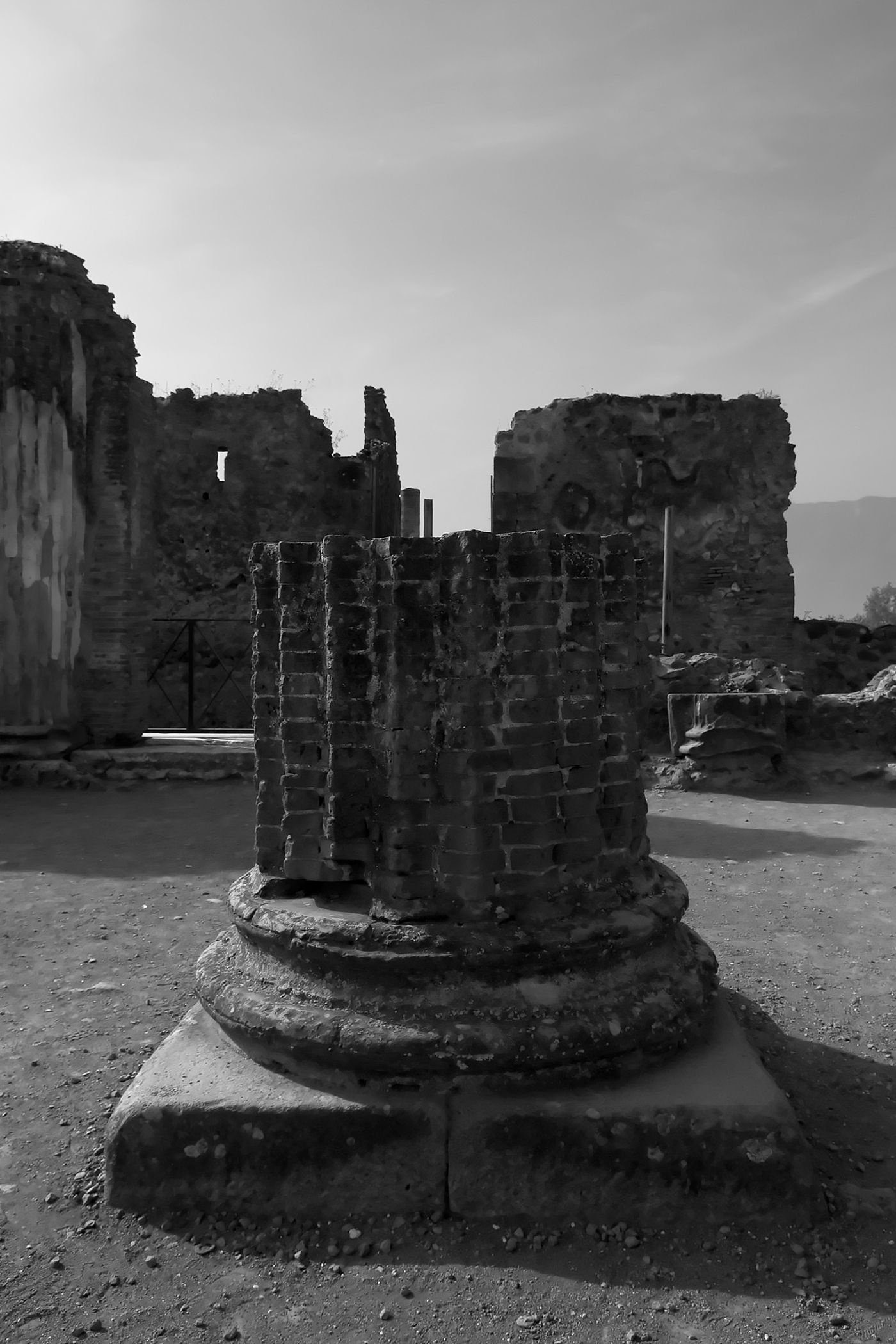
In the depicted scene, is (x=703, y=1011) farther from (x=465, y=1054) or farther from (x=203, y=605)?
(x=203, y=605)

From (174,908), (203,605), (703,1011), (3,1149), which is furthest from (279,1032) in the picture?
(203,605)

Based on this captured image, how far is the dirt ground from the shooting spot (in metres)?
1.84

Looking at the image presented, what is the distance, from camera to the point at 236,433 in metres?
15.5

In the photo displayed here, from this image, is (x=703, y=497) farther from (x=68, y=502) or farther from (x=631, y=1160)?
→ (x=631, y=1160)

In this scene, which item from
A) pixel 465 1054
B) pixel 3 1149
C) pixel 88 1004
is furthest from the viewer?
pixel 88 1004

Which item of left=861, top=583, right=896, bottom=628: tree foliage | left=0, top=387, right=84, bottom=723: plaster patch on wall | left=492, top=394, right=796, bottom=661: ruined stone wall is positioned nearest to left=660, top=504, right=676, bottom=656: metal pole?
left=492, top=394, right=796, bottom=661: ruined stone wall

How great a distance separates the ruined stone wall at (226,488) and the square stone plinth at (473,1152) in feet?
44.7

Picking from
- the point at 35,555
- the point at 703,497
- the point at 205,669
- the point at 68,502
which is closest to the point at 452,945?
the point at 35,555

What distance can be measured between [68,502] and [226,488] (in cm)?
724

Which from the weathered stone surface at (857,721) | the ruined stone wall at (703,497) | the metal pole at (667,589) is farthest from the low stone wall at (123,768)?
the metal pole at (667,589)

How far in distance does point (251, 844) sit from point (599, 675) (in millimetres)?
3771

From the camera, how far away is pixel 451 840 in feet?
8.12

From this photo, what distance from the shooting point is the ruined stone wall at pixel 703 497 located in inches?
520

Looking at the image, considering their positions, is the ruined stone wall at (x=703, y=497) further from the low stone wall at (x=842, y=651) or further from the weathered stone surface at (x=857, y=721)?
the weathered stone surface at (x=857, y=721)
